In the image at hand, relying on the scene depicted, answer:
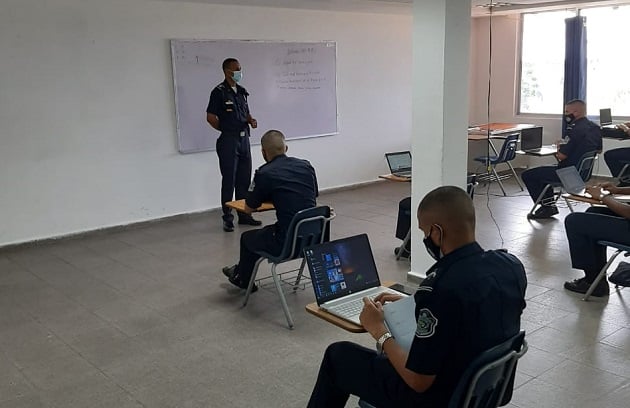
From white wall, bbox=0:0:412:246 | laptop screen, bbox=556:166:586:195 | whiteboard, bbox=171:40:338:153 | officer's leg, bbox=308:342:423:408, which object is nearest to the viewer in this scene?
officer's leg, bbox=308:342:423:408

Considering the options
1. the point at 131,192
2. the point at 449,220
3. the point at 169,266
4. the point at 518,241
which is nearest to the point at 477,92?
the point at 518,241

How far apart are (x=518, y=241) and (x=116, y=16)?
468cm

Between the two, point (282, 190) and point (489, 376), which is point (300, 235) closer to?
point (282, 190)

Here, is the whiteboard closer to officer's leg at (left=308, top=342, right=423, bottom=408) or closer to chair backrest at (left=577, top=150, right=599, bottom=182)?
chair backrest at (left=577, top=150, right=599, bottom=182)

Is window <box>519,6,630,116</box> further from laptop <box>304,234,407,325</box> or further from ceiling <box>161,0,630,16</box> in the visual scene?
laptop <box>304,234,407,325</box>

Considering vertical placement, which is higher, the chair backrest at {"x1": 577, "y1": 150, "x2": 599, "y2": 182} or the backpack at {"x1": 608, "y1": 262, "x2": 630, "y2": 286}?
the chair backrest at {"x1": 577, "y1": 150, "x2": 599, "y2": 182}

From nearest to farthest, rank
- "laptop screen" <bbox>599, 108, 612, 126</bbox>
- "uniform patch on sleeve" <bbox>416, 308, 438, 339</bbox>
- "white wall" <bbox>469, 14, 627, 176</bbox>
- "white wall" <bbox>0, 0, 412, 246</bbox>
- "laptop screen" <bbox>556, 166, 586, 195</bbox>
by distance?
"uniform patch on sleeve" <bbox>416, 308, 438, 339</bbox>, "laptop screen" <bbox>556, 166, 586, 195</bbox>, "white wall" <bbox>0, 0, 412, 246</bbox>, "laptop screen" <bbox>599, 108, 612, 126</bbox>, "white wall" <bbox>469, 14, 627, 176</bbox>

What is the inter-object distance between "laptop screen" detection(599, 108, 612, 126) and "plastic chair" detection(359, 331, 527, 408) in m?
7.24

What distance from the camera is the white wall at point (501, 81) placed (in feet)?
31.9

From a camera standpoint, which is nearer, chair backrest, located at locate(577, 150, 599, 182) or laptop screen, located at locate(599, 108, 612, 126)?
chair backrest, located at locate(577, 150, 599, 182)

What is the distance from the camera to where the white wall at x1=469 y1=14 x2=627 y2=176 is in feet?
31.9

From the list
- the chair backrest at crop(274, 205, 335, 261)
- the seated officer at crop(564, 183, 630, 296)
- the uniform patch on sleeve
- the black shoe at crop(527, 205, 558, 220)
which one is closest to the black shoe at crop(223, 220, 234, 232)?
the chair backrest at crop(274, 205, 335, 261)

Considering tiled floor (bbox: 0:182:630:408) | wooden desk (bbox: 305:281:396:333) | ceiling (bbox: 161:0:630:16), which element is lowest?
tiled floor (bbox: 0:182:630:408)

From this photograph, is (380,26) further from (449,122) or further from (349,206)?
(449,122)
